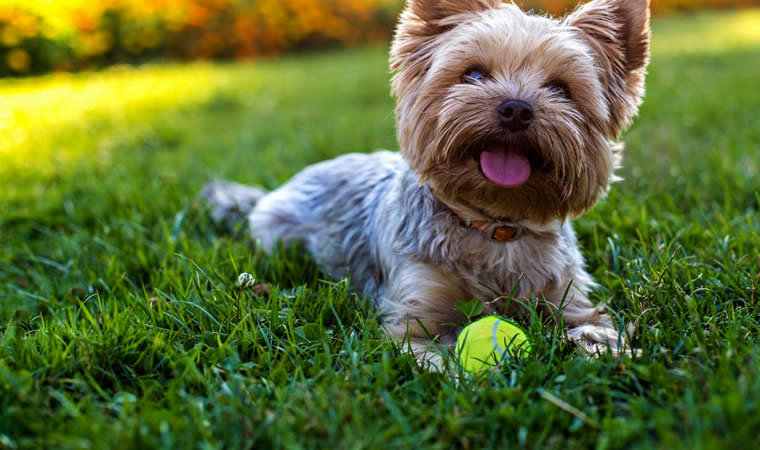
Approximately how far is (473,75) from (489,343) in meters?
1.31

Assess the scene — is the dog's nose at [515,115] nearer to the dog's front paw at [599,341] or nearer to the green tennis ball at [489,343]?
the green tennis ball at [489,343]

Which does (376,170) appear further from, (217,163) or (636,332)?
(217,163)

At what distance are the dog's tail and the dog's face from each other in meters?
1.84

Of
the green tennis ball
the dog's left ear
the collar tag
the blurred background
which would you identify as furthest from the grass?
the blurred background

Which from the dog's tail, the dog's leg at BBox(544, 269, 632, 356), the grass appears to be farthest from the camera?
the dog's tail

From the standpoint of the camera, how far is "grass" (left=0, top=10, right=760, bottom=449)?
2.20 meters

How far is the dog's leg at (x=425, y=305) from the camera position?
3.21m

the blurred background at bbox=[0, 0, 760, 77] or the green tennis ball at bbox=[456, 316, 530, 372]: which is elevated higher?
the blurred background at bbox=[0, 0, 760, 77]

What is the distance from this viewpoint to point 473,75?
320 cm

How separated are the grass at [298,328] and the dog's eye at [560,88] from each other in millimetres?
965

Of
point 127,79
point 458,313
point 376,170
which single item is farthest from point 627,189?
point 127,79

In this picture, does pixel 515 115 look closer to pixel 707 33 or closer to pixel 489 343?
pixel 489 343

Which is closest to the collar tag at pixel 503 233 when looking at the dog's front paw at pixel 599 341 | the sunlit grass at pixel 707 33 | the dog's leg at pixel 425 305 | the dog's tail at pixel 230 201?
the dog's leg at pixel 425 305

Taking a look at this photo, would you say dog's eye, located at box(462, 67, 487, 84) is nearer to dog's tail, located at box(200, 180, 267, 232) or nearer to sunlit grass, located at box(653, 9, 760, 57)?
dog's tail, located at box(200, 180, 267, 232)
